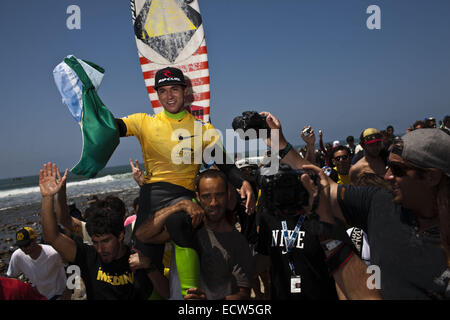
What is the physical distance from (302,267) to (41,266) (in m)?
3.67

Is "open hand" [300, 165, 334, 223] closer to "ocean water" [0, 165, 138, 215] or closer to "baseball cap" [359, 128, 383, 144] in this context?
"baseball cap" [359, 128, 383, 144]

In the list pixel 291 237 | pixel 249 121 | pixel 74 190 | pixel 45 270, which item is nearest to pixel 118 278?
pixel 291 237

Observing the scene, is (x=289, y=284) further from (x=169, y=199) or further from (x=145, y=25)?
(x=145, y=25)

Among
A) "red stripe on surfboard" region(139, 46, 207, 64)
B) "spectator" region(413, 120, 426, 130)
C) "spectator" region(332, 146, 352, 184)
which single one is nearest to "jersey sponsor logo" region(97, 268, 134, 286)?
"red stripe on surfboard" region(139, 46, 207, 64)

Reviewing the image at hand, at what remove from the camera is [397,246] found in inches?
65.9

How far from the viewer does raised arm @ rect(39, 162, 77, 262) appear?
8.38 ft

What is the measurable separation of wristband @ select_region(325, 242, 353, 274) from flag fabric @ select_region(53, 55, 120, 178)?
1.92m

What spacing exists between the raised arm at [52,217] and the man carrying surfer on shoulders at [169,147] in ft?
2.15

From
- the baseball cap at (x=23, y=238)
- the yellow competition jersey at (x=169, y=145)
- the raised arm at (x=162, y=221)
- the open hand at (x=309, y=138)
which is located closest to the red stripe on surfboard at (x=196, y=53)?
the yellow competition jersey at (x=169, y=145)

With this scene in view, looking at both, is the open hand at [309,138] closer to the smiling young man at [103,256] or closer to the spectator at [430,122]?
the smiling young man at [103,256]

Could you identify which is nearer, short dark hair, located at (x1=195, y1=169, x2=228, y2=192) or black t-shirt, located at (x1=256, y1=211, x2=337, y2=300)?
black t-shirt, located at (x1=256, y1=211, x2=337, y2=300)

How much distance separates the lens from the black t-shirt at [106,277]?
2584 mm
